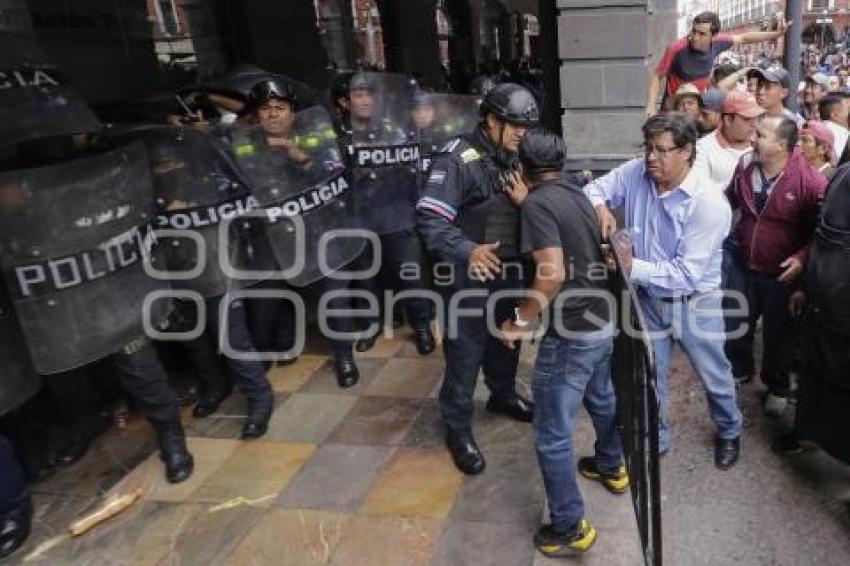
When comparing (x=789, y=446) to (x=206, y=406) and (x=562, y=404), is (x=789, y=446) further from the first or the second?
(x=206, y=406)

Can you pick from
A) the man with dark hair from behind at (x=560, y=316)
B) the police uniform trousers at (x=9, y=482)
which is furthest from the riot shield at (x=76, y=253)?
the man with dark hair from behind at (x=560, y=316)

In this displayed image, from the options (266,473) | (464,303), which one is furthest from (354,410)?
(464,303)

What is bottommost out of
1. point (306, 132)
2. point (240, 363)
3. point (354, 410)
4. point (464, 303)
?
point (354, 410)

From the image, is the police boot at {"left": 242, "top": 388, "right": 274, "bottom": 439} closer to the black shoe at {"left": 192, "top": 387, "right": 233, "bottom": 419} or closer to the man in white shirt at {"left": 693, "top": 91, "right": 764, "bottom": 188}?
the black shoe at {"left": 192, "top": 387, "right": 233, "bottom": 419}

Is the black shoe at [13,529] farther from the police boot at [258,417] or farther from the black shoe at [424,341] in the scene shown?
the black shoe at [424,341]

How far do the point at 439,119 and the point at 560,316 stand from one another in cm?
301

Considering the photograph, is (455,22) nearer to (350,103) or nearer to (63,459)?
(350,103)

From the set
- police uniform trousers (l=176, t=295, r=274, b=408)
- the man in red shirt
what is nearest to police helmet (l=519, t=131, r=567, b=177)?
police uniform trousers (l=176, t=295, r=274, b=408)

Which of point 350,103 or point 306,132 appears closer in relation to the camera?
point 306,132

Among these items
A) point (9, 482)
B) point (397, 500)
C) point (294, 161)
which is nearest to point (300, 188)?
point (294, 161)

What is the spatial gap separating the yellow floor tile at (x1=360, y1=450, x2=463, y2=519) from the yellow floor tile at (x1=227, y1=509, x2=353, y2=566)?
7.8 inches

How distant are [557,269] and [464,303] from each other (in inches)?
34.4

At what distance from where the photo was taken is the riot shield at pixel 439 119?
5188mm

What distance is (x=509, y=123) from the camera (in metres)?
3.29
